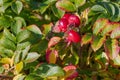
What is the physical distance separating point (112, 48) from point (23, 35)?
36cm

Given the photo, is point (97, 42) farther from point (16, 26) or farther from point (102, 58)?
point (16, 26)

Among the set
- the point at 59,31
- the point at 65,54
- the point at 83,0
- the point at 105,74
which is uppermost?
the point at 83,0

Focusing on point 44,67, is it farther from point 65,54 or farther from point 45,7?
point 45,7

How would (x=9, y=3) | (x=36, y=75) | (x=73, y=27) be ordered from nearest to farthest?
(x=36, y=75), (x=73, y=27), (x=9, y=3)

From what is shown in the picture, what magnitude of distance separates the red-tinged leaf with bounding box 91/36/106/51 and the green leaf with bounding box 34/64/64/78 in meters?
0.16

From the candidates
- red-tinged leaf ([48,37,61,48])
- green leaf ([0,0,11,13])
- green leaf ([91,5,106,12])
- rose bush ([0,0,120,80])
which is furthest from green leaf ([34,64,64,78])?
green leaf ([0,0,11,13])

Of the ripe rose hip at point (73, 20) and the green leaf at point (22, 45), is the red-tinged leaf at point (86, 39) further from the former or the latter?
the green leaf at point (22, 45)

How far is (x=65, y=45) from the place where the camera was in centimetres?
154

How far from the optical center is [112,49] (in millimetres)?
1419

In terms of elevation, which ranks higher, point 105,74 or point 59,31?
point 59,31

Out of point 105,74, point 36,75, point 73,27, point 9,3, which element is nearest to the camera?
point 36,75

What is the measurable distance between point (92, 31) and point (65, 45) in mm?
131

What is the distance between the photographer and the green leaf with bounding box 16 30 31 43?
1.46m

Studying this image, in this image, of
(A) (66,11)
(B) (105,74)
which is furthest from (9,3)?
(B) (105,74)
